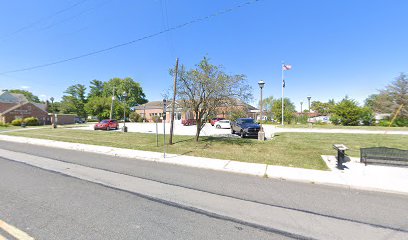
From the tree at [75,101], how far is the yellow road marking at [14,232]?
7939 cm

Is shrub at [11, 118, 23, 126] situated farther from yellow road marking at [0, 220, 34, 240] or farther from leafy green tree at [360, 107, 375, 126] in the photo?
leafy green tree at [360, 107, 375, 126]

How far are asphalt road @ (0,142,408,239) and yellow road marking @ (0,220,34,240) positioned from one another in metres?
0.09

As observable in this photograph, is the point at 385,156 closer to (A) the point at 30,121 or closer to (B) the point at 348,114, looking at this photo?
(B) the point at 348,114

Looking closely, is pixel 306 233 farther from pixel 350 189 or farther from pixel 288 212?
pixel 350 189

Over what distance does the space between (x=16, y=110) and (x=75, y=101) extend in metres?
29.0

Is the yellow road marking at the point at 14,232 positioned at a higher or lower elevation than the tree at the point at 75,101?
lower

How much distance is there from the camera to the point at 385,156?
8039mm

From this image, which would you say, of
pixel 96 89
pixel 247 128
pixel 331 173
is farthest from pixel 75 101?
pixel 331 173

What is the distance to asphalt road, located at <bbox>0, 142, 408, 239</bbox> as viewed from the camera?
3.13 metres

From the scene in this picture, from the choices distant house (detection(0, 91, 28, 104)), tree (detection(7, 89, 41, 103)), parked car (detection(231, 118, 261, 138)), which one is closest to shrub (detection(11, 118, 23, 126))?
distant house (detection(0, 91, 28, 104))

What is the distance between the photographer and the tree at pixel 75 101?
6844 centimetres

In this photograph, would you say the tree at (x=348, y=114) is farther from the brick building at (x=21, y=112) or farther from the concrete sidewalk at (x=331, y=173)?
the brick building at (x=21, y=112)

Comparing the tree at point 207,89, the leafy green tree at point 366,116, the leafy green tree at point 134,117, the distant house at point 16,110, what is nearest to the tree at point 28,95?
the distant house at point 16,110

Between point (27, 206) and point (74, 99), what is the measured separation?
80.3m
